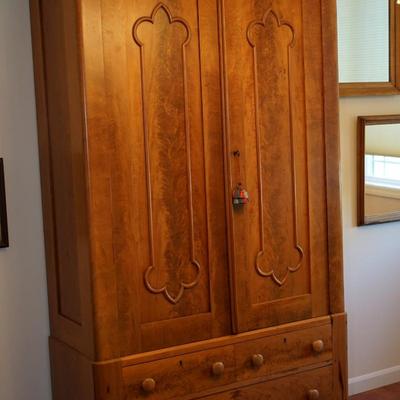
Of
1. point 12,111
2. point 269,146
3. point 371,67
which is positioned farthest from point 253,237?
point 371,67

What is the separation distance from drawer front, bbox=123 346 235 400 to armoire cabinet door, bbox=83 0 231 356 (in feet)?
0.22

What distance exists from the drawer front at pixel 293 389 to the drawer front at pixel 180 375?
7cm

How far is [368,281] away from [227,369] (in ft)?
3.90

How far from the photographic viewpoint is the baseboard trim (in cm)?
342

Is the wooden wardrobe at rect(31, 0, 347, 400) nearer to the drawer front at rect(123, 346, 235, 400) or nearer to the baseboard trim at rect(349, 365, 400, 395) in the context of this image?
the drawer front at rect(123, 346, 235, 400)

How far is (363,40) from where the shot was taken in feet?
10.7

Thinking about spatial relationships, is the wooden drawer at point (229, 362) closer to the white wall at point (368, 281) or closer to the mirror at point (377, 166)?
the white wall at point (368, 281)

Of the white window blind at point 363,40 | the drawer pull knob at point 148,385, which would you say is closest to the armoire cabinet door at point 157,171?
the drawer pull knob at point 148,385

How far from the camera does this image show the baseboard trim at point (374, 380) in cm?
342

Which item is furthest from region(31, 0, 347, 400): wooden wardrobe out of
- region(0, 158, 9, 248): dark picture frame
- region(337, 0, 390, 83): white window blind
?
region(337, 0, 390, 83): white window blind

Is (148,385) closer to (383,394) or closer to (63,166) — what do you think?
(63,166)

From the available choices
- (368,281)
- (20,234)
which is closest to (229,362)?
(20,234)

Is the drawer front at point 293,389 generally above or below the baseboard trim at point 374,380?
Result: above

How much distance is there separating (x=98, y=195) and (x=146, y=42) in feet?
1.71
